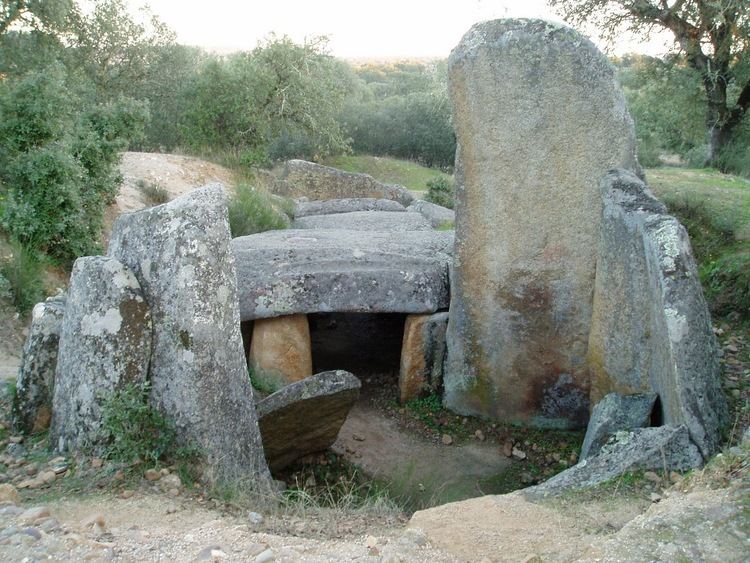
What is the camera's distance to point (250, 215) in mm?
9195

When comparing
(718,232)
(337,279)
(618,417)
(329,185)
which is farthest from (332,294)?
(329,185)

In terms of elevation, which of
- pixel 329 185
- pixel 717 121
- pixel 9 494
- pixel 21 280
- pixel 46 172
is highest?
pixel 717 121

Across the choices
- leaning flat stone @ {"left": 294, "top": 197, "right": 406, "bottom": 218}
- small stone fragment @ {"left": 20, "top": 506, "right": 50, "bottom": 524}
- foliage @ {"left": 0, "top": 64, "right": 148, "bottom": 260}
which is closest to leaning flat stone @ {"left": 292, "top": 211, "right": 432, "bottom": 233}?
leaning flat stone @ {"left": 294, "top": 197, "right": 406, "bottom": 218}

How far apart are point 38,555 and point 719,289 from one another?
18.4 ft

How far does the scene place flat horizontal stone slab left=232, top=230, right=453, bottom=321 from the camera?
617cm

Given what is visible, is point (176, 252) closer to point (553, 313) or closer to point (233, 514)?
point (233, 514)

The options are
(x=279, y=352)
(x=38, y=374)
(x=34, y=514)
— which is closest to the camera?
(x=34, y=514)

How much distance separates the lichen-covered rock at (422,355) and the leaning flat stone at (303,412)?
51.6 inches

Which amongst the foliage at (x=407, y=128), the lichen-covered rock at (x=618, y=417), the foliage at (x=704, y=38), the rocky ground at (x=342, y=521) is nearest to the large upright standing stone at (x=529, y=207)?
the lichen-covered rock at (x=618, y=417)

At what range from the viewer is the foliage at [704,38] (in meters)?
12.7

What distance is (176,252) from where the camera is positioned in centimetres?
405

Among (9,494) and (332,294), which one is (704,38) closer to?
(332,294)

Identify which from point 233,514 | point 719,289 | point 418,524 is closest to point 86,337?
point 233,514

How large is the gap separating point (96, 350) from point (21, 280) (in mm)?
3245
